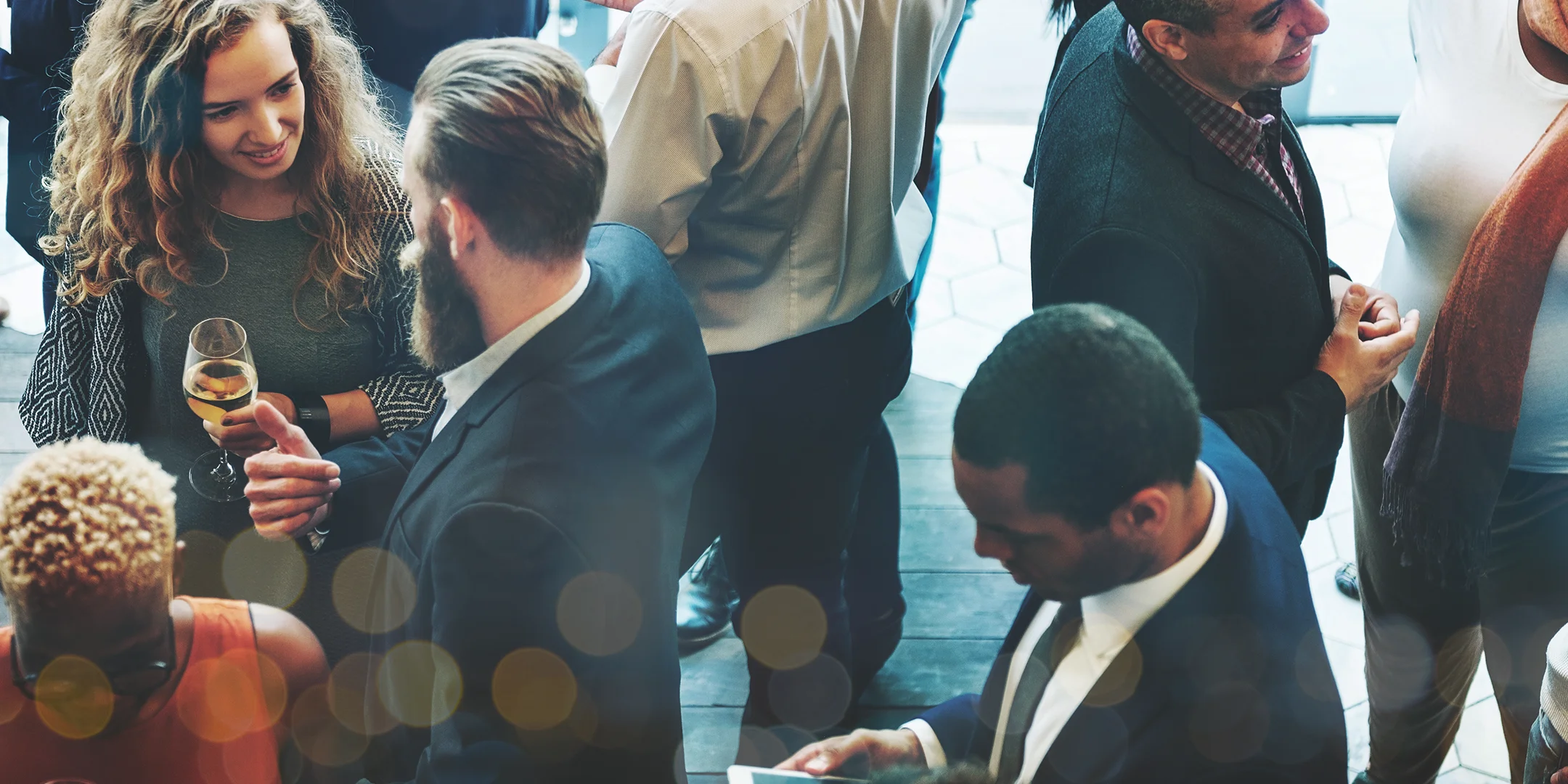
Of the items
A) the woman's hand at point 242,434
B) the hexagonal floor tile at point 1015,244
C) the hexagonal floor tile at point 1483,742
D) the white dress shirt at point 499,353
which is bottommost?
the hexagonal floor tile at point 1015,244

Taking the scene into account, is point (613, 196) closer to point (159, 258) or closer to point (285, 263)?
point (285, 263)

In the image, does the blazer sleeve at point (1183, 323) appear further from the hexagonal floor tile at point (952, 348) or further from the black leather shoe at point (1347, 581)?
the hexagonal floor tile at point (952, 348)

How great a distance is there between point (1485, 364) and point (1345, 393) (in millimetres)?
304

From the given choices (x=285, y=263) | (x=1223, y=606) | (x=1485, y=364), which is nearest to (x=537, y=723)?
(x=1223, y=606)

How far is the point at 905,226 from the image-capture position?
2414 millimetres

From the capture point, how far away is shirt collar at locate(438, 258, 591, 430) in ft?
4.79

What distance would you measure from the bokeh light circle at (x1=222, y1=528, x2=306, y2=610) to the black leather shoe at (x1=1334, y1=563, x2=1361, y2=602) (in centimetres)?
246

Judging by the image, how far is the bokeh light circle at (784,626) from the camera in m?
2.46

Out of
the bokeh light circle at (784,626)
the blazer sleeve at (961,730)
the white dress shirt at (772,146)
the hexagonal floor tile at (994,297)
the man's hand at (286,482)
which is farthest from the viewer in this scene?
the hexagonal floor tile at (994,297)

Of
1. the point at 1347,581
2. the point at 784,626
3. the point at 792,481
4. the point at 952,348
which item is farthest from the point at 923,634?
the point at 952,348

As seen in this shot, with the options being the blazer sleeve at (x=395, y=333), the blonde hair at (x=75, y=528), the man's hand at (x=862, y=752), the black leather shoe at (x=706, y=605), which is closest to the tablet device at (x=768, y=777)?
the man's hand at (x=862, y=752)

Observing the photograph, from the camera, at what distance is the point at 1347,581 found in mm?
3115

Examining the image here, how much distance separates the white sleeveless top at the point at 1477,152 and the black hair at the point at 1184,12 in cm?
61

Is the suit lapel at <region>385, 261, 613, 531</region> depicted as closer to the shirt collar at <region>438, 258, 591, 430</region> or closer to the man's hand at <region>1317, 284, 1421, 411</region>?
the shirt collar at <region>438, 258, 591, 430</region>
